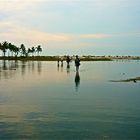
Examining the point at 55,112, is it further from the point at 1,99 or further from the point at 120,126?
the point at 1,99

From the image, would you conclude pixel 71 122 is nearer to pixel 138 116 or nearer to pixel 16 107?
pixel 138 116

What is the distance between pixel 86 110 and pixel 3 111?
11.7ft

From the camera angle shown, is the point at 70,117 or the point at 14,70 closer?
the point at 70,117

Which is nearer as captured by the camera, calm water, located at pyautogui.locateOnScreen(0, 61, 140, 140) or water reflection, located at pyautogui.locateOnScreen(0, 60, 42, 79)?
calm water, located at pyautogui.locateOnScreen(0, 61, 140, 140)

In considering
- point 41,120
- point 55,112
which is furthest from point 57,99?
point 41,120

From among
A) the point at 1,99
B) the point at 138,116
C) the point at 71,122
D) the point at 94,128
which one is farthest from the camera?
the point at 1,99

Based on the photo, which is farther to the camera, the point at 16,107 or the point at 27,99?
the point at 27,99

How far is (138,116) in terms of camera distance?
Result: 47.8ft

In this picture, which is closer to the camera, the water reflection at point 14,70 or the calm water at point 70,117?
the calm water at point 70,117

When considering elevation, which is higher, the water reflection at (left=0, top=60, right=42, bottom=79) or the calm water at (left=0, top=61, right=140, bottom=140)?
the calm water at (left=0, top=61, right=140, bottom=140)

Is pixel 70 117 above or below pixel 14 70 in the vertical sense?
above

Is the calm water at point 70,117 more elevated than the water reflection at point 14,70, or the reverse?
the calm water at point 70,117

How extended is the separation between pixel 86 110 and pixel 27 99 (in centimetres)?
481

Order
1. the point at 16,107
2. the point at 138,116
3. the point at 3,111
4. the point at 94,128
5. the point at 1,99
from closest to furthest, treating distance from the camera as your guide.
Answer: the point at 94,128 < the point at 138,116 < the point at 3,111 < the point at 16,107 < the point at 1,99
